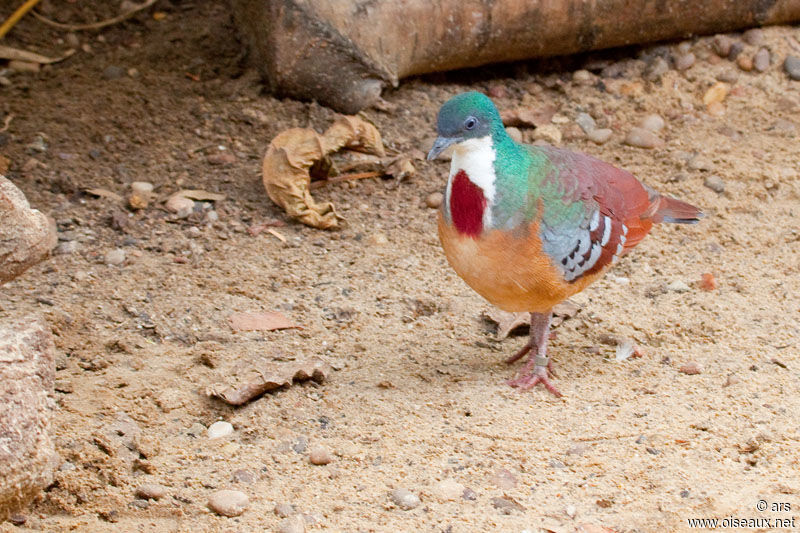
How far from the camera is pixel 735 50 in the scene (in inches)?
238

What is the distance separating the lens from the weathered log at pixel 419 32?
5195 mm

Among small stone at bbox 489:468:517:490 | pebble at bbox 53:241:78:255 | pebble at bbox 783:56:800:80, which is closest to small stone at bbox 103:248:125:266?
pebble at bbox 53:241:78:255

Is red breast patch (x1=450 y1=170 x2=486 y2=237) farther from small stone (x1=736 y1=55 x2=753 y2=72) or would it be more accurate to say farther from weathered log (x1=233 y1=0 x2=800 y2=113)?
small stone (x1=736 y1=55 x2=753 y2=72)

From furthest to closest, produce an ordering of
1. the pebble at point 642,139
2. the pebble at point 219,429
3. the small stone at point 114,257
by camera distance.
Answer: the pebble at point 642,139 → the small stone at point 114,257 → the pebble at point 219,429

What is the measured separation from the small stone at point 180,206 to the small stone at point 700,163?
2614 millimetres

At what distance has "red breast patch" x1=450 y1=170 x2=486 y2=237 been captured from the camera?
359 centimetres

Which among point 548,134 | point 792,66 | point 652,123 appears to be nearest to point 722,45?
point 792,66

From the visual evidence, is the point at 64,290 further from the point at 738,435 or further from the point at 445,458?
the point at 738,435

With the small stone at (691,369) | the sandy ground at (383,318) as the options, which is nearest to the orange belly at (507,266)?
the sandy ground at (383,318)

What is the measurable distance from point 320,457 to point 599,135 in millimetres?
2955

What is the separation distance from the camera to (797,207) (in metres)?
5.19

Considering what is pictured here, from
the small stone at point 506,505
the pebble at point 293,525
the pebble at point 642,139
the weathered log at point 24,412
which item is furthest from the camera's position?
the pebble at point 642,139

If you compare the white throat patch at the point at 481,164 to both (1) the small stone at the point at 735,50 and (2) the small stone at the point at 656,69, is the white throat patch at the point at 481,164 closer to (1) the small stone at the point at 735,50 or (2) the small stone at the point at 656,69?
(2) the small stone at the point at 656,69

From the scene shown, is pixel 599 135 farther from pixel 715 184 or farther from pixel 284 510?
pixel 284 510
